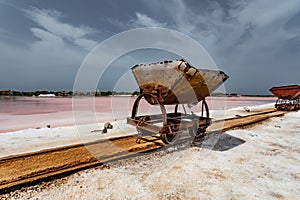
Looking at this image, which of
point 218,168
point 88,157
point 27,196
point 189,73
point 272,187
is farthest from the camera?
point 189,73

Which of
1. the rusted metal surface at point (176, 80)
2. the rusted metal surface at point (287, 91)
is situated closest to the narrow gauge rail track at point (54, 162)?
the rusted metal surface at point (176, 80)

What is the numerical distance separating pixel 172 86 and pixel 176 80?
0.74ft

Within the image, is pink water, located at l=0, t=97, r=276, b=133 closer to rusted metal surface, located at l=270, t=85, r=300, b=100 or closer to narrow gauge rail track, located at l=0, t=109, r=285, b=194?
narrow gauge rail track, located at l=0, t=109, r=285, b=194

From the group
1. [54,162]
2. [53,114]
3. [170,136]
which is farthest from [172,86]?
[53,114]

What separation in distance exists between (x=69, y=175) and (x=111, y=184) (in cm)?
95

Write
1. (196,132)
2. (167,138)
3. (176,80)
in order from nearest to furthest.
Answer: (176,80) → (167,138) → (196,132)

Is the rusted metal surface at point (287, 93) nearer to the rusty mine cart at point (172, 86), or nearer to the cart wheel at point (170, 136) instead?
the rusty mine cart at point (172, 86)

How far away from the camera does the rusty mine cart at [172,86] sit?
445 centimetres

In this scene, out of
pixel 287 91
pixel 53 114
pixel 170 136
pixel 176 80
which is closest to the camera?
pixel 176 80

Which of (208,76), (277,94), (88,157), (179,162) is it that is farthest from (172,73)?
(277,94)

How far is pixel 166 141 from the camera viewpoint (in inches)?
188

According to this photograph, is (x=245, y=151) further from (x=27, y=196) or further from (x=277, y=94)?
(x=277, y=94)

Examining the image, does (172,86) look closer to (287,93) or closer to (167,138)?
(167,138)

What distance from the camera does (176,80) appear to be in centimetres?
448
